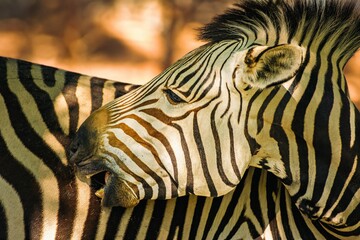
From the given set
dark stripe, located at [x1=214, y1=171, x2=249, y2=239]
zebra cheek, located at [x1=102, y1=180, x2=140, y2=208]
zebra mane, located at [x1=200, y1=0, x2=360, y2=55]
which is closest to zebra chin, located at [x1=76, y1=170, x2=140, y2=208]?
zebra cheek, located at [x1=102, y1=180, x2=140, y2=208]

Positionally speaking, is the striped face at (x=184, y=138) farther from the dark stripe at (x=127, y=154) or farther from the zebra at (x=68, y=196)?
the zebra at (x=68, y=196)

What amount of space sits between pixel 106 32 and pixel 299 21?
5.81 metres

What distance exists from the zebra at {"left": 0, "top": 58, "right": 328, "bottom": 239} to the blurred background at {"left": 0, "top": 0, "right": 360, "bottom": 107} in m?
4.81

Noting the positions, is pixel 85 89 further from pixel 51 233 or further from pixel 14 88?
pixel 51 233

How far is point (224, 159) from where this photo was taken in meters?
3.79

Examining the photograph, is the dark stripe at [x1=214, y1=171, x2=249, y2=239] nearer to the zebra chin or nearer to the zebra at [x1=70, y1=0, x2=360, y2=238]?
the zebra at [x1=70, y1=0, x2=360, y2=238]

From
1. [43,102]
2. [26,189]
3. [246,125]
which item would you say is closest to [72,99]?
[43,102]

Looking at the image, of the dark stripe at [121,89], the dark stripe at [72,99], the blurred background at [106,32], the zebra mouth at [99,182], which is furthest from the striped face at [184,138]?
the blurred background at [106,32]

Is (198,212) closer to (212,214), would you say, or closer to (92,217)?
(212,214)

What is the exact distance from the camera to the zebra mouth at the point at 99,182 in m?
4.04

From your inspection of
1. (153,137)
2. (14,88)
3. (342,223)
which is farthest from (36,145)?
(342,223)

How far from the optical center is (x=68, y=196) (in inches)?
164

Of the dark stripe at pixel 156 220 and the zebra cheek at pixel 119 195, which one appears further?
the dark stripe at pixel 156 220

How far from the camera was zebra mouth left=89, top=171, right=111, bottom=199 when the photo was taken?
13.3 ft
